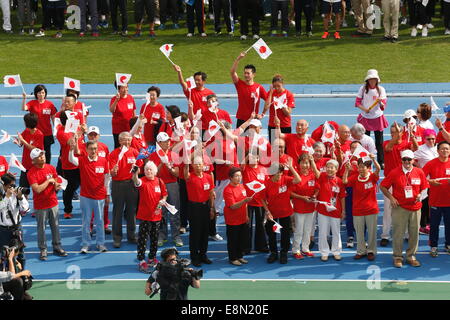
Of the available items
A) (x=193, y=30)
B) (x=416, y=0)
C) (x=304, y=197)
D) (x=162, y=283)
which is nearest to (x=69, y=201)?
(x=304, y=197)

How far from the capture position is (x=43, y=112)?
1513 centimetres

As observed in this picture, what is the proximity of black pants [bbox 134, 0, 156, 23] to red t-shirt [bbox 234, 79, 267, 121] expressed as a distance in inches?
350

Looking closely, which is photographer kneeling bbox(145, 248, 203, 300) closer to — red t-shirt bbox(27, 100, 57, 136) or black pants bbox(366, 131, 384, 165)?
red t-shirt bbox(27, 100, 57, 136)

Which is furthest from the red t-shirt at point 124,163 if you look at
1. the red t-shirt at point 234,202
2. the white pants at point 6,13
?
the white pants at point 6,13

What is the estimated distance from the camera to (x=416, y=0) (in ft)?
76.7

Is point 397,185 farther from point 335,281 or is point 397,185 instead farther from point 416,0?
point 416,0

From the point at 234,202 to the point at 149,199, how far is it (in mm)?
1259

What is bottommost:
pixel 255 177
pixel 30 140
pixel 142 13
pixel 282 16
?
pixel 255 177

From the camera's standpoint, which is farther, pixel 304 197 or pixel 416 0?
pixel 416 0

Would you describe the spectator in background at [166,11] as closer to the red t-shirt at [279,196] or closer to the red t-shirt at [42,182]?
the red t-shirt at [42,182]

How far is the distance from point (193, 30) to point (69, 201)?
1083 cm

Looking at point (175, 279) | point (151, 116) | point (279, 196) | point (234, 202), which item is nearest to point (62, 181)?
point (234, 202)

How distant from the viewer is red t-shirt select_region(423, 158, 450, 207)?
496 inches

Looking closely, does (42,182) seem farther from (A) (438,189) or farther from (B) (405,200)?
(A) (438,189)
